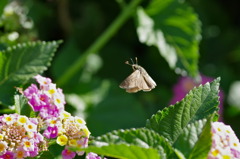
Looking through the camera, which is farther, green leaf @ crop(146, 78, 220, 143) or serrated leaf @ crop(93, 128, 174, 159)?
green leaf @ crop(146, 78, 220, 143)

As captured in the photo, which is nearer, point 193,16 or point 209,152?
point 209,152

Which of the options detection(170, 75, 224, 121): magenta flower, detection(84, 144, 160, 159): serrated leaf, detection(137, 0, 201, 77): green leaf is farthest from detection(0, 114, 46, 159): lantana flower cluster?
detection(170, 75, 224, 121): magenta flower

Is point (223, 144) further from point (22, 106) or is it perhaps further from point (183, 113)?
point (22, 106)

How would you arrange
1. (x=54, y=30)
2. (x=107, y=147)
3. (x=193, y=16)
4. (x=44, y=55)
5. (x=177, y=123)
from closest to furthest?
(x=107, y=147) → (x=177, y=123) → (x=44, y=55) → (x=193, y=16) → (x=54, y=30)

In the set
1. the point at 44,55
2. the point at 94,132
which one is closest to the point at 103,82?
the point at 94,132

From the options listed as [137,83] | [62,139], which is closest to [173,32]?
[137,83]

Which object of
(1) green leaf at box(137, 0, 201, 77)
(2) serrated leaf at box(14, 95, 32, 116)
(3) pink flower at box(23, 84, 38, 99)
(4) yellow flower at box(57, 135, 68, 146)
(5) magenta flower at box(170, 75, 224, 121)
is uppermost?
(5) magenta flower at box(170, 75, 224, 121)

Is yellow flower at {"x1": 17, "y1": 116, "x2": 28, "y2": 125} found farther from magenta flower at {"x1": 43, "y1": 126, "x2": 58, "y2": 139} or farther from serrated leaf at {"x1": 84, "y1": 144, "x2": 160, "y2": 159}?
serrated leaf at {"x1": 84, "y1": 144, "x2": 160, "y2": 159}

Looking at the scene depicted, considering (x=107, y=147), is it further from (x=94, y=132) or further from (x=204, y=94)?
(x=94, y=132)
